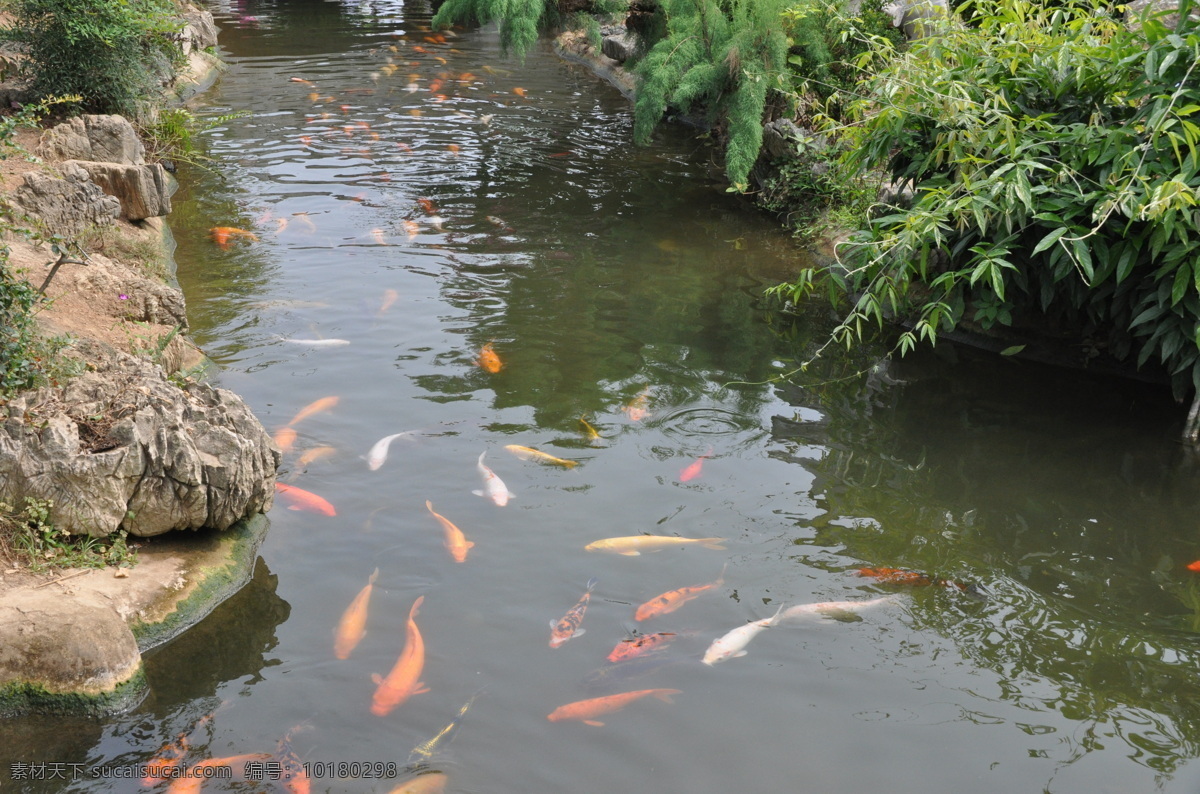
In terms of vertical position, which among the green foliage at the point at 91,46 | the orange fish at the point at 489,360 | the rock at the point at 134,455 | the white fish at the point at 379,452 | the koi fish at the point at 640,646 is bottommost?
the koi fish at the point at 640,646

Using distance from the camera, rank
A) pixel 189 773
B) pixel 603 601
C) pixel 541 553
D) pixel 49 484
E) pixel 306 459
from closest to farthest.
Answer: pixel 189 773 → pixel 49 484 → pixel 603 601 → pixel 541 553 → pixel 306 459

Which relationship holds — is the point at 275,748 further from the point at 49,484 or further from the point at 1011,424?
the point at 1011,424

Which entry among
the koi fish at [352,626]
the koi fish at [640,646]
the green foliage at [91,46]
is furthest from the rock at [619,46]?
the koi fish at [640,646]

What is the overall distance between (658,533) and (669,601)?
0.64 m

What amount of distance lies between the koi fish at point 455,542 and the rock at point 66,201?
446 cm

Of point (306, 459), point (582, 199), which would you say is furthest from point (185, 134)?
point (306, 459)

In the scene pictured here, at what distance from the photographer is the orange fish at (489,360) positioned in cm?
751

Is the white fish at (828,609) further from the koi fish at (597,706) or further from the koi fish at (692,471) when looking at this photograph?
the koi fish at (692,471)

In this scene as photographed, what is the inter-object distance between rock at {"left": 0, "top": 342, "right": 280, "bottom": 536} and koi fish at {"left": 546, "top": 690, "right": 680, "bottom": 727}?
2.19m

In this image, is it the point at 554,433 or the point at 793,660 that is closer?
the point at 793,660

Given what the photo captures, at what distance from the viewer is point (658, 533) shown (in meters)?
5.61

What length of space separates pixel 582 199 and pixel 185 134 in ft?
15.9

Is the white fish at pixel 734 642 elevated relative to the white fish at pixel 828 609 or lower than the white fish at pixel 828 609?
lower

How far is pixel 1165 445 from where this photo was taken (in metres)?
6.64
